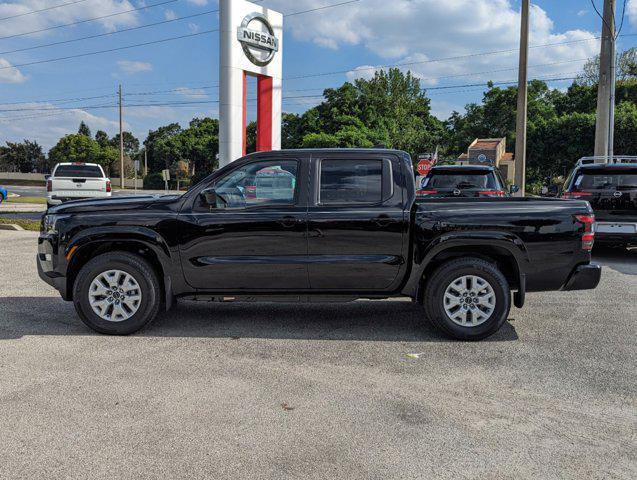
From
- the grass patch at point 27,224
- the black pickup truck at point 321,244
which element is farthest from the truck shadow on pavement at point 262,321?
the grass patch at point 27,224

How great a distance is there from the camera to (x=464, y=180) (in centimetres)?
1105

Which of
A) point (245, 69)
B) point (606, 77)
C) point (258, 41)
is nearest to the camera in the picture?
point (606, 77)

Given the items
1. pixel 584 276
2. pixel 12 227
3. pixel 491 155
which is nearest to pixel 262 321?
pixel 584 276

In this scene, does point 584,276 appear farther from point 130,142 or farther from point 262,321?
point 130,142

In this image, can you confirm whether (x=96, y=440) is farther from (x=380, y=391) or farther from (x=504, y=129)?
→ (x=504, y=129)

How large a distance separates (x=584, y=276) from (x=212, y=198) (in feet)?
11.6

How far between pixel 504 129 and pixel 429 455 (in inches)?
2710

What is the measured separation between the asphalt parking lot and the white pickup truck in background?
13.1m

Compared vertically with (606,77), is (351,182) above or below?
below

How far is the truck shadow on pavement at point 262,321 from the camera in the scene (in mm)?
5645

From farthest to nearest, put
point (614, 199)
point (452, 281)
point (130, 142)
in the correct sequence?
point (130, 142)
point (614, 199)
point (452, 281)

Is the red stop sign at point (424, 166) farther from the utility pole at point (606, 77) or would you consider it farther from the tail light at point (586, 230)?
the tail light at point (586, 230)

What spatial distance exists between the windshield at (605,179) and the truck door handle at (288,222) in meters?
7.16

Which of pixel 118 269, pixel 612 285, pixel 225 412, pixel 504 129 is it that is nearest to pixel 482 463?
pixel 225 412
